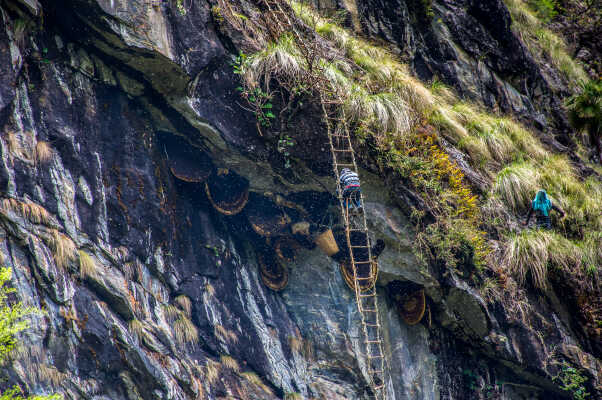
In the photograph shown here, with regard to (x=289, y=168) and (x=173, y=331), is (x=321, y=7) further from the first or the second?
(x=173, y=331)

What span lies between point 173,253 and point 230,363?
5.76 ft

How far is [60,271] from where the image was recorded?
463cm

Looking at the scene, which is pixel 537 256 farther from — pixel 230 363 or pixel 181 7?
pixel 181 7

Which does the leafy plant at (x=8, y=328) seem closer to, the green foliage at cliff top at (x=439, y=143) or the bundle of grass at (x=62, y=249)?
the bundle of grass at (x=62, y=249)

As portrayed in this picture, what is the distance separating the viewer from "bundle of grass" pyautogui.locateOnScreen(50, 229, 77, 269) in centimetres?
467

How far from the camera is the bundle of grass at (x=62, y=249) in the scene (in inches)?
184

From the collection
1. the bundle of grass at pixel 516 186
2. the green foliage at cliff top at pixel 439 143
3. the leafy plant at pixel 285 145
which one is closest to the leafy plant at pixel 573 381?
the green foliage at cliff top at pixel 439 143

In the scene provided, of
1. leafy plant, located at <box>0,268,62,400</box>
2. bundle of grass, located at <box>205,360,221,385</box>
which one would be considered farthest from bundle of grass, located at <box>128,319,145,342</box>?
leafy plant, located at <box>0,268,62,400</box>

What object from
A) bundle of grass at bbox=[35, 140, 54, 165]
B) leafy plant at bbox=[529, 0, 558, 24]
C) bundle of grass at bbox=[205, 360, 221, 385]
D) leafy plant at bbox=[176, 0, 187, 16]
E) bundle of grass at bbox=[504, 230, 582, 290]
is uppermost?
leafy plant at bbox=[529, 0, 558, 24]

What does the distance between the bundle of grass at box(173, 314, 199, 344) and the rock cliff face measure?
3cm

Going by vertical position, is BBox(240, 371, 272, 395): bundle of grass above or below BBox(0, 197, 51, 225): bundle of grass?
below

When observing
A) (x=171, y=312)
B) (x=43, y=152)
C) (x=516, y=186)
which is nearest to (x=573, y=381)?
(x=516, y=186)

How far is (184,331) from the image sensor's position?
553cm

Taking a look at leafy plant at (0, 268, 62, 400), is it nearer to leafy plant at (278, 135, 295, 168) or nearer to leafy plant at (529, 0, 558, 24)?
leafy plant at (278, 135, 295, 168)
